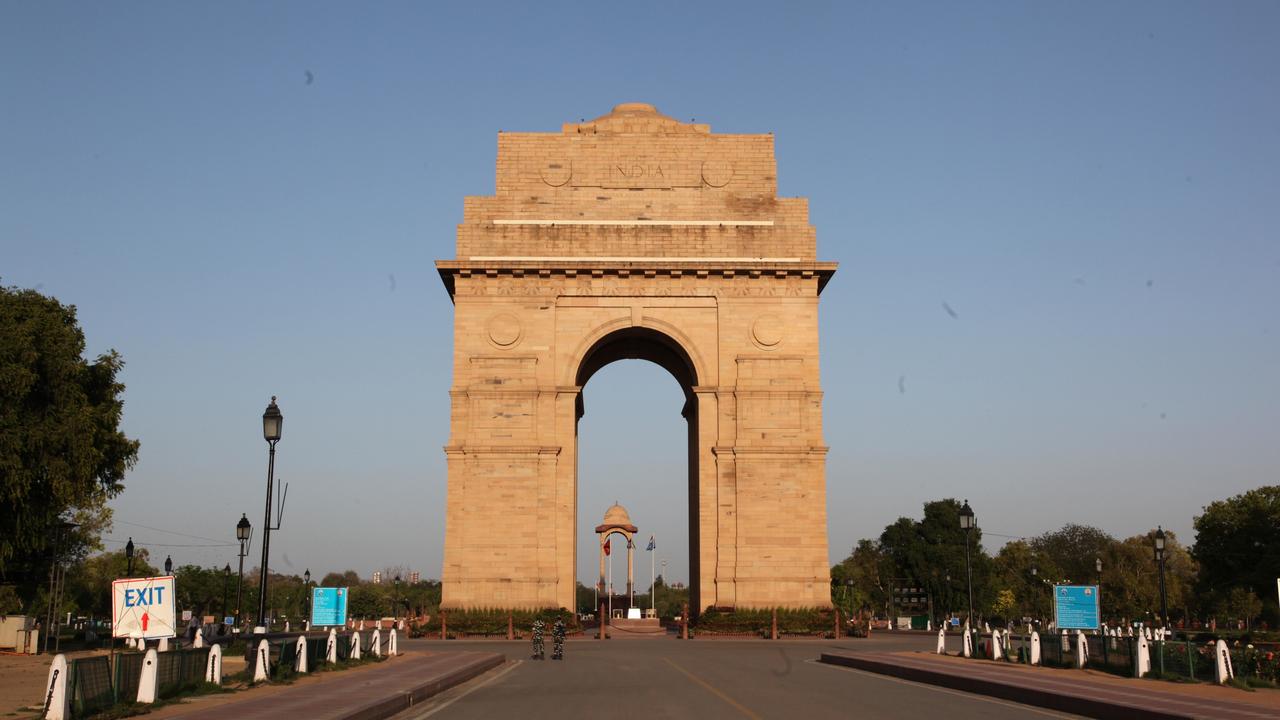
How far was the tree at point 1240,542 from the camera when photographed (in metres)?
64.1

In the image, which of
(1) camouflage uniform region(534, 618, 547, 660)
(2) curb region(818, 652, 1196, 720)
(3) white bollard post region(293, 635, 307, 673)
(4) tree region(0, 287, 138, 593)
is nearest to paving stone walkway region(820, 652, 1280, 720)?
(2) curb region(818, 652, 1196, 720)

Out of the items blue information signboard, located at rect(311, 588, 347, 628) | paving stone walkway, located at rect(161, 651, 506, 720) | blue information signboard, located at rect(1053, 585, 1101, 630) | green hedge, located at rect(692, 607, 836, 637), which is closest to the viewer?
paving stone walkway, located at rect(161, 651, 506, 720)

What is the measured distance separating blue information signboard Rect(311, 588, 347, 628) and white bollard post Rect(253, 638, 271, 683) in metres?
8.01

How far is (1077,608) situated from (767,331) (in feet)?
65.9

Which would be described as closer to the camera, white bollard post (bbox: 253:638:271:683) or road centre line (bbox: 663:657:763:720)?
road centre line (bbox: 663:657:763:720)

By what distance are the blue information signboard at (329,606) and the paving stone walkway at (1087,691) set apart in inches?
470

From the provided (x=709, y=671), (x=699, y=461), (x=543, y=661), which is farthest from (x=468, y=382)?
(x=709, y=671)

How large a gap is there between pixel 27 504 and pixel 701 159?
26320mm

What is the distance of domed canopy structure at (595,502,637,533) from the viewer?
7469 centimetres

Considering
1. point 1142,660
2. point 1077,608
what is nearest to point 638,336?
point 1077,608

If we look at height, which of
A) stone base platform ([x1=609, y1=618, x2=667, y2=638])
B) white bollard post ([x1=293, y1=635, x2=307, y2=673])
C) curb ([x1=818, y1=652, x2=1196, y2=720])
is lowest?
stone base platform ([x1=609, y1=618, x2=667, y2=638])

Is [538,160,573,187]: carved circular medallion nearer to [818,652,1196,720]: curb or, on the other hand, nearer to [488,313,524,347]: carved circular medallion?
[488,313,524,347]: carved circular medallion

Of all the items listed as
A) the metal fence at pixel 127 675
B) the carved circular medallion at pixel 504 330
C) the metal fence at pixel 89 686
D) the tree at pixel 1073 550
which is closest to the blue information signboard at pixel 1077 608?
the metal fence at pixel 127 675

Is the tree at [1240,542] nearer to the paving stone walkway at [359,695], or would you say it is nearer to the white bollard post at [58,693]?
the paving stone walkway at [359,695]
